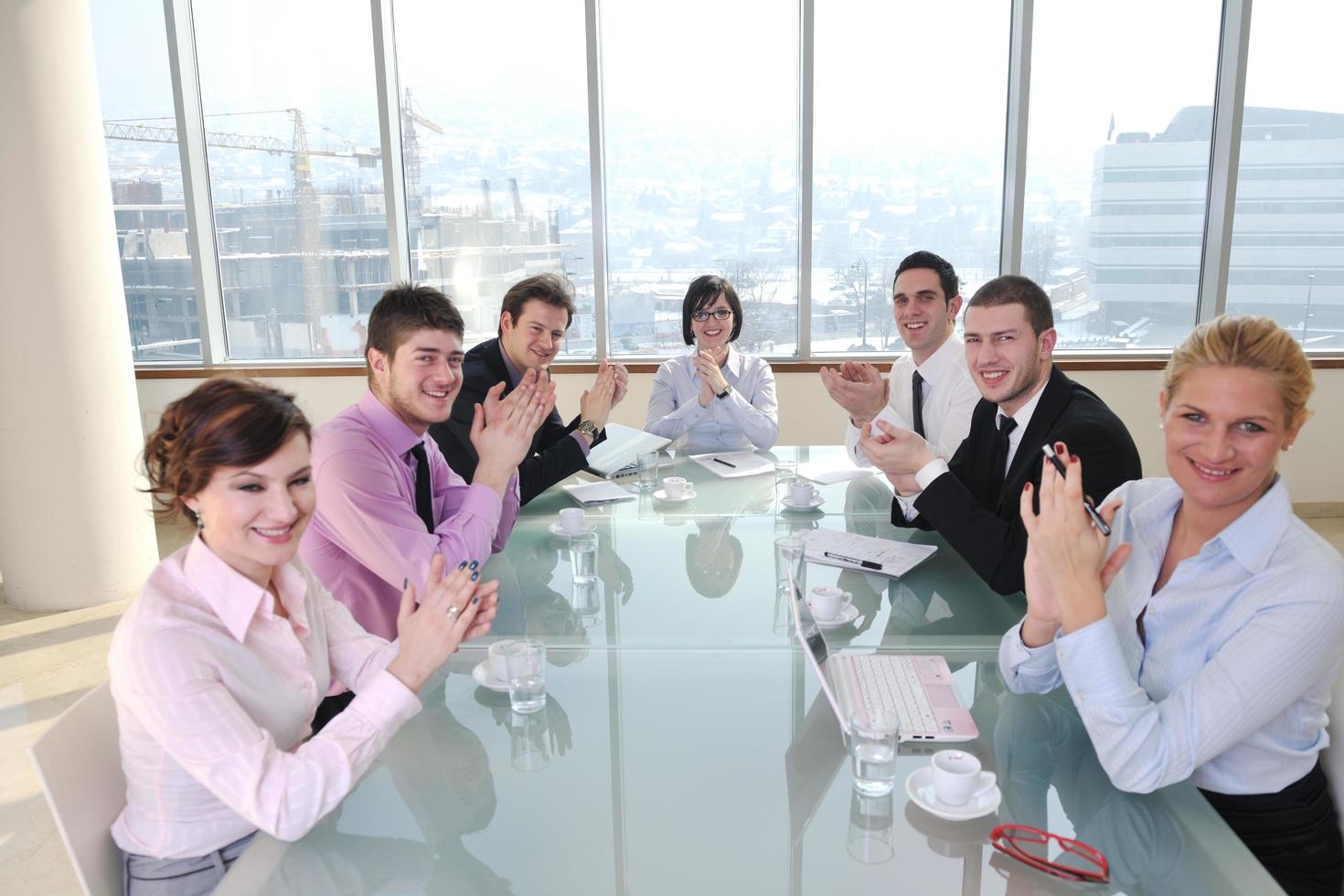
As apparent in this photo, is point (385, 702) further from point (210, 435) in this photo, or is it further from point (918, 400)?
point (918, 400)

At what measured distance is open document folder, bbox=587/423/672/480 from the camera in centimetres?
311

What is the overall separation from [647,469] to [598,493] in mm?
237

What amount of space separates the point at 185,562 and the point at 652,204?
4124 mm

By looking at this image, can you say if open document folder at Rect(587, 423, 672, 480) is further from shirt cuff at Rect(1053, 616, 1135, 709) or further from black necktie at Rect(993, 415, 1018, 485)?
shirt cuff at Rect(1053, 616, 1135, 709)

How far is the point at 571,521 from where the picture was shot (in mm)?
2424

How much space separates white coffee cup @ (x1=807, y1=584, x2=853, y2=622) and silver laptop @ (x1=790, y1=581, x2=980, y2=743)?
9cm

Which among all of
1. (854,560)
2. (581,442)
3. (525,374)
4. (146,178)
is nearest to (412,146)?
(146,178)

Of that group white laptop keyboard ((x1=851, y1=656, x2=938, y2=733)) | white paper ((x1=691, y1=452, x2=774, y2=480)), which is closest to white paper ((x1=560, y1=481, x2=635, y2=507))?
white paper ((x1=691, y1=452, x2=774, y2=480))

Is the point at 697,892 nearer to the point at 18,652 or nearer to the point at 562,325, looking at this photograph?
the point at 562,325

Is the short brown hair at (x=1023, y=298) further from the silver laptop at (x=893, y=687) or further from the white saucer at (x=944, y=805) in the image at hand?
the white saucer at (x=944, y=805)

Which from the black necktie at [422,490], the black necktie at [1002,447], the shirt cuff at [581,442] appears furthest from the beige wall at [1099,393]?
the black necktie at [422,490]

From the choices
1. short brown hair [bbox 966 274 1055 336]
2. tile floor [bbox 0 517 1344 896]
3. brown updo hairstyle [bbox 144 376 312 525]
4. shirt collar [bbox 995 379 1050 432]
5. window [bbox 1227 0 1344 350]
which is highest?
window [bbox 1227 0 1344 350]

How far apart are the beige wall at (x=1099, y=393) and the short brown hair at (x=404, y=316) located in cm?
278

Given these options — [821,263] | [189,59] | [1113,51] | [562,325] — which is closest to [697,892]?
[562,325]
